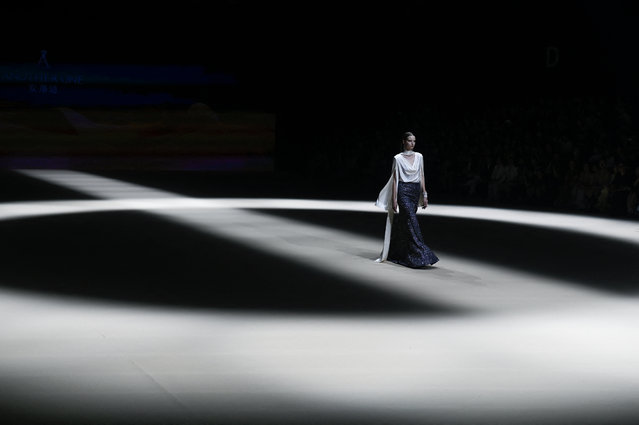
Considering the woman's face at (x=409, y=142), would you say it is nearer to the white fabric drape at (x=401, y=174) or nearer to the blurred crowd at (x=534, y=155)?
the white fabric drape at (x=401, y=174)

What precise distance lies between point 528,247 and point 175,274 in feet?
16.1

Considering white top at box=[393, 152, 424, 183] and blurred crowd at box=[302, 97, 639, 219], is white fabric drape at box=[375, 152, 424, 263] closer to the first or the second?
white top at box=[393, 152, 424, 183]

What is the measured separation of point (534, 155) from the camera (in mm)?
21062

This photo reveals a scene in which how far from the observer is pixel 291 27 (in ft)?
108

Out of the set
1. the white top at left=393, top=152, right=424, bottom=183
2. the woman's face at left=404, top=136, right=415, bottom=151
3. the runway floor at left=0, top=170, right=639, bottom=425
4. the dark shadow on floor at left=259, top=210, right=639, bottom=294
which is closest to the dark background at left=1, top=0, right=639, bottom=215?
the dark shadow on floor at left=259, top=210, right=639, bottom=294

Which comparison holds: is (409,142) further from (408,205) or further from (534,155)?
(534,155)

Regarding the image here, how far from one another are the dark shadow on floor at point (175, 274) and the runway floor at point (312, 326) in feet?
0.11

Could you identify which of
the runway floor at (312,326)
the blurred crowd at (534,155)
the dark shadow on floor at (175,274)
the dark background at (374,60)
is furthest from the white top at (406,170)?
the dark background at (374,60)

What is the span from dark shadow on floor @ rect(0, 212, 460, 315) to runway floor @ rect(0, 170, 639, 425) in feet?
0.11

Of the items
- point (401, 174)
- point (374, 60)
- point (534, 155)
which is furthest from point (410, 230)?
point (374, 60)

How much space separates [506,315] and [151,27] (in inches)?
1017

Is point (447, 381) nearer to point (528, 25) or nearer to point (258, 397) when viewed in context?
point (258, 397)

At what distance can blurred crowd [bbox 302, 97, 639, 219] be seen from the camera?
1903 cm

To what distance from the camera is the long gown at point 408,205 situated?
11.8 metres
